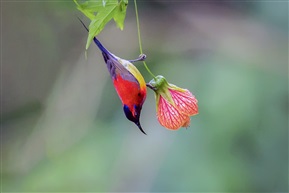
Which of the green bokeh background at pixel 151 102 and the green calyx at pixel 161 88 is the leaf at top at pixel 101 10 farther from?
the green bokeh background at pixel 151 102

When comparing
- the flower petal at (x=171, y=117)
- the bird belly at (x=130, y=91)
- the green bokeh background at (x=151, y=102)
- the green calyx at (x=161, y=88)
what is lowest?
the green bokeh background at (x=151, y=102)

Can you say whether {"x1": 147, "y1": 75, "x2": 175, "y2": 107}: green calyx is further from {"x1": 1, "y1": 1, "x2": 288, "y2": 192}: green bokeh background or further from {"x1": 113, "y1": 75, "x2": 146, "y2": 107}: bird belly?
{"x1": 1, "y1": 1, "x2": 288, "y2": 192}: green bokeh background

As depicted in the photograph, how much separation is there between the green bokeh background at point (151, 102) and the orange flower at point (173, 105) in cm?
119

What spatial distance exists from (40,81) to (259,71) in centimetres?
91

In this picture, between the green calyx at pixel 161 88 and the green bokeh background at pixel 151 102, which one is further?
the green bokeh background at pixel 151 102

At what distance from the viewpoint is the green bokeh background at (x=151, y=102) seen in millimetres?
1847

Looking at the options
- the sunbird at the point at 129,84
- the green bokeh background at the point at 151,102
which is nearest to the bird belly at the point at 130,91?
the sunbird at the point at 129,84

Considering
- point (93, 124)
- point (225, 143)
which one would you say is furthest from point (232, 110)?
point (93, 124)

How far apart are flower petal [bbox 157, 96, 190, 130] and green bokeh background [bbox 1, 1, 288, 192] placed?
1.20 metres

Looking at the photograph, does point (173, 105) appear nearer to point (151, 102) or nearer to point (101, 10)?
point (101, 10)

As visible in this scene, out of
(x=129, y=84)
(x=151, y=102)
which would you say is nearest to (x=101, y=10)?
(x=129, y=84)

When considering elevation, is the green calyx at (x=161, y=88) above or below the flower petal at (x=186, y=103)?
above

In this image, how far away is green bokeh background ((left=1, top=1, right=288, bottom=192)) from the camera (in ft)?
6.06

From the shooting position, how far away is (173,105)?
1.89ft
